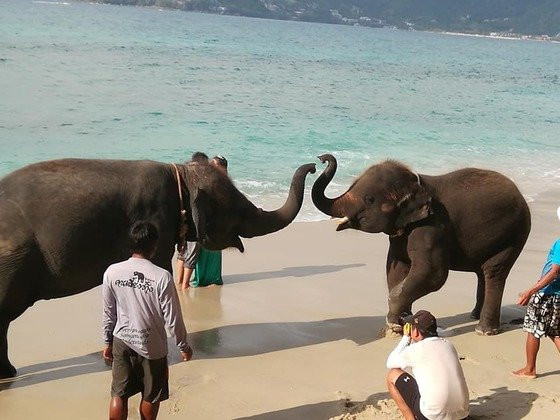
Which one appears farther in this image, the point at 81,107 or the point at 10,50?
the point at 10,50

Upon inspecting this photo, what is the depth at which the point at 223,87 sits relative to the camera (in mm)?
41125

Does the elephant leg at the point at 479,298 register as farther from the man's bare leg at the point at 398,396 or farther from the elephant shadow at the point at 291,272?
the man's bare leg at the point at 398,396

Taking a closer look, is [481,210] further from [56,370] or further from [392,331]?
[56,370]

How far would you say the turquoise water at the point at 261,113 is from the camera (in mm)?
22422

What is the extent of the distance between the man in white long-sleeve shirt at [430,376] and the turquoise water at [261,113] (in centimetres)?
816

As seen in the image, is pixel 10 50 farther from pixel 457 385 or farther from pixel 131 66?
pixel 457 385

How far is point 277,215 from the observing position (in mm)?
8000

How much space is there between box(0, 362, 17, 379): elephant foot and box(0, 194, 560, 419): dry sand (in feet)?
0.28

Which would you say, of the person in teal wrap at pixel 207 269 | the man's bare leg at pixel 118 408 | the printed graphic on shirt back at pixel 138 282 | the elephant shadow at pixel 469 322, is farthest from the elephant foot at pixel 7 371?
the elephant shadow at pixel 469 322

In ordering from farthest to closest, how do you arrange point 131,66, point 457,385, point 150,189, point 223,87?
point 131,66, point 223,87, point 150,189, point 457,385

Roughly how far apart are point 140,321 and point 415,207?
380 cm

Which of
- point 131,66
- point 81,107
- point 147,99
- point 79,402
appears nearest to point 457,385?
point 79,402

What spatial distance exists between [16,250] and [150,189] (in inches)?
48.3

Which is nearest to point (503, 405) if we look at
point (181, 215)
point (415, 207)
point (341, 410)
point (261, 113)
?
point (341, 410)
